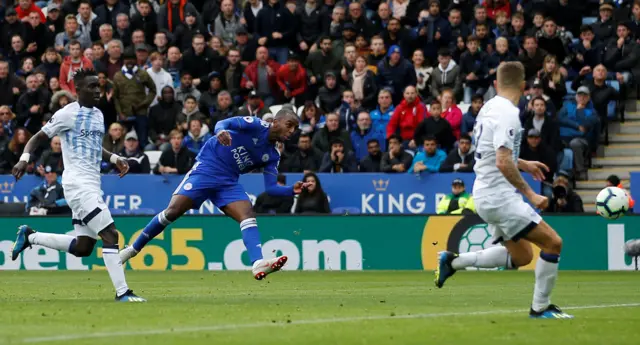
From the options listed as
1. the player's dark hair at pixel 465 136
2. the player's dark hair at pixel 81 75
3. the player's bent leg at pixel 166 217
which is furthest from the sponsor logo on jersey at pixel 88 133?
the player's dark hair at pixel 465 136

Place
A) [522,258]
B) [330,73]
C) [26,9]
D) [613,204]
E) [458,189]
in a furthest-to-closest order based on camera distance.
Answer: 1. [26,9]
2. [330,73]
3. [458,189]
4. [613,204]
5. [522,258]

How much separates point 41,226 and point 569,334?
1663 centimetres

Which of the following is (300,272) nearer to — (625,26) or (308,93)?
(308,93)

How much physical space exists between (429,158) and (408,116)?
1409 millimetres

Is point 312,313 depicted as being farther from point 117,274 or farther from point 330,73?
point 330,73

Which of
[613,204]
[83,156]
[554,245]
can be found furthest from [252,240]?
[554,245]

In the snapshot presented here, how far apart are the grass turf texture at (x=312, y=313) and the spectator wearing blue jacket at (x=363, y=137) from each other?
7431 millimetres

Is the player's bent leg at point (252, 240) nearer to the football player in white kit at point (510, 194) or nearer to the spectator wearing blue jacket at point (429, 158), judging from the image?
the football player in white kit at point (510, 194)

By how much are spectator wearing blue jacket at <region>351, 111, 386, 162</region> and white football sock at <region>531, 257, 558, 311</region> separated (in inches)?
607

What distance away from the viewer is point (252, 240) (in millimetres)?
15016

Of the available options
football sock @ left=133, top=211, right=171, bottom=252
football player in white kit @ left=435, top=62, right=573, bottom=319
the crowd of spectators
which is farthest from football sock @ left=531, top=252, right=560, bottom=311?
the crowd of spectators

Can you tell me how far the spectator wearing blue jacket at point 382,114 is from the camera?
26859mm

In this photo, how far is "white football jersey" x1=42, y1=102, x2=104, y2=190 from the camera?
47.1 ft

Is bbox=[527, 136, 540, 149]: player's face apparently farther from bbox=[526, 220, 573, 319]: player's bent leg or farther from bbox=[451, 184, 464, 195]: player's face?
bbox=[526, 220, 573, 319]: player's bent leg
